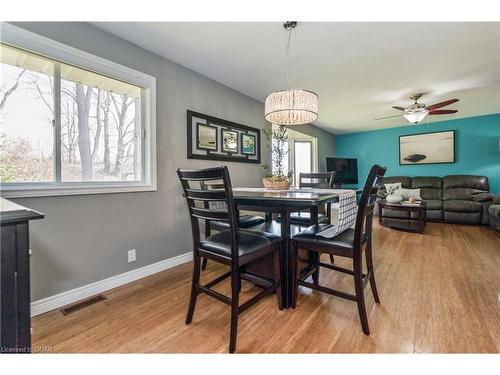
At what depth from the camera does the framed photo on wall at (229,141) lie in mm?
3201

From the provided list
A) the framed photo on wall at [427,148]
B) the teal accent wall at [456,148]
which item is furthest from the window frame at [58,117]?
the framed photo on wall at [427,148]

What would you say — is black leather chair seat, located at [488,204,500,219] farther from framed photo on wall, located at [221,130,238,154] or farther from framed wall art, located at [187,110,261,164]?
framed photo on wall, located at [221,130,238,154]

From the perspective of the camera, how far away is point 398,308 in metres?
1.68

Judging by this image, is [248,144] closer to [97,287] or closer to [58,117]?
[58,117]

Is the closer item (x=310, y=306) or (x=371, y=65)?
(x=310, y=306)

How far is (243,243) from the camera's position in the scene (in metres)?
1.46

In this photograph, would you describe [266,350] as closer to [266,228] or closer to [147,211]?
[266,228]

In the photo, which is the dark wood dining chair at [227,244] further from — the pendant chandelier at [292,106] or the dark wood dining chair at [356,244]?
the pendant chandelier at [292,106]

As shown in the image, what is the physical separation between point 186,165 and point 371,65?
252 centimetres

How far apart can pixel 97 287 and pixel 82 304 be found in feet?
0.60

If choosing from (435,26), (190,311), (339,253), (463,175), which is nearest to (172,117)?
(190,311)

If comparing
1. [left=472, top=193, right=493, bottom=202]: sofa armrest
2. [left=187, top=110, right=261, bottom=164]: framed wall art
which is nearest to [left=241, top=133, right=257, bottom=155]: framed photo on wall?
[left=187, top=110, right=261, bottom=164]: framed wall art

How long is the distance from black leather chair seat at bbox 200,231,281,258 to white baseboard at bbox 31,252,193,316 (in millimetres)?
1124

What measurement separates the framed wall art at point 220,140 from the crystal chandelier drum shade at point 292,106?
36.1 inches
